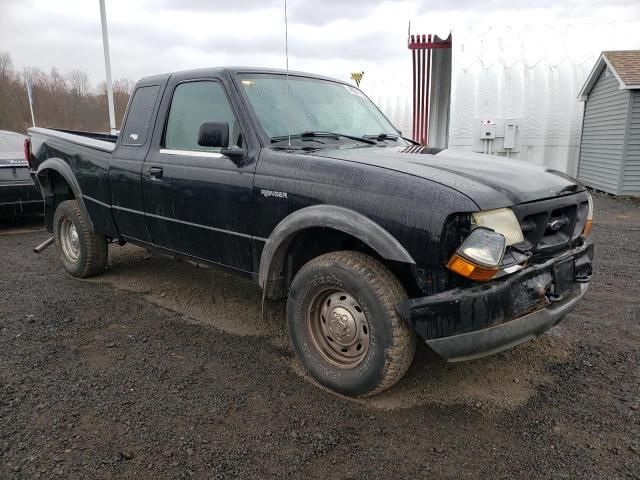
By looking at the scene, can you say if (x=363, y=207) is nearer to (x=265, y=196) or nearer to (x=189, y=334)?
(x=265, y=196)

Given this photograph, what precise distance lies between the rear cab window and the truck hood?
71.6 inches

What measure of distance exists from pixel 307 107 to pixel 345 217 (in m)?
1.33

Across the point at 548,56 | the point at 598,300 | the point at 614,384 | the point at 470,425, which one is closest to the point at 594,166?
the point at 548,56

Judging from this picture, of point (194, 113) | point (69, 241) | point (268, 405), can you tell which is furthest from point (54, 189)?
point (268, 405)

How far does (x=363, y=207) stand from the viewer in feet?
8.90

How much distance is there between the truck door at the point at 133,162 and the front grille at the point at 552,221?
305cm

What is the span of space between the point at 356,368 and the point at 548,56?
50.5 feet

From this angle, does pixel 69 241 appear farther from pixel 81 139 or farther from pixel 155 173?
pixel 155 173

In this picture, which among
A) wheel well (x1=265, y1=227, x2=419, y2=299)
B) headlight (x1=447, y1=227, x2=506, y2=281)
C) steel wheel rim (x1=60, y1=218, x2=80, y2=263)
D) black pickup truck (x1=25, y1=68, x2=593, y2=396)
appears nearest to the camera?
headlight (x1=447, y1=227, x2=506, y2=281)

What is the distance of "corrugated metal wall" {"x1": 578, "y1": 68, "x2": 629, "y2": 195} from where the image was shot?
1241 cm

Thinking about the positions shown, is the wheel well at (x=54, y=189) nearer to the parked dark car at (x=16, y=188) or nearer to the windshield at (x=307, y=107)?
the parked dark car at (x=16, y=188)

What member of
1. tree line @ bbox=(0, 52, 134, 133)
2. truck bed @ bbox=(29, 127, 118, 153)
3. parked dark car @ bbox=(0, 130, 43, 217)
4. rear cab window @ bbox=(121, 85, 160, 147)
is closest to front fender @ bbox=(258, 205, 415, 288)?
rear cab window @ bbox=(121, 85, 160, 147)

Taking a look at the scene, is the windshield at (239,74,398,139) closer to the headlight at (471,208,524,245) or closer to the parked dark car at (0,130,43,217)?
the headlight at (471,208,524,245)

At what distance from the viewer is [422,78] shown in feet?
51.1
